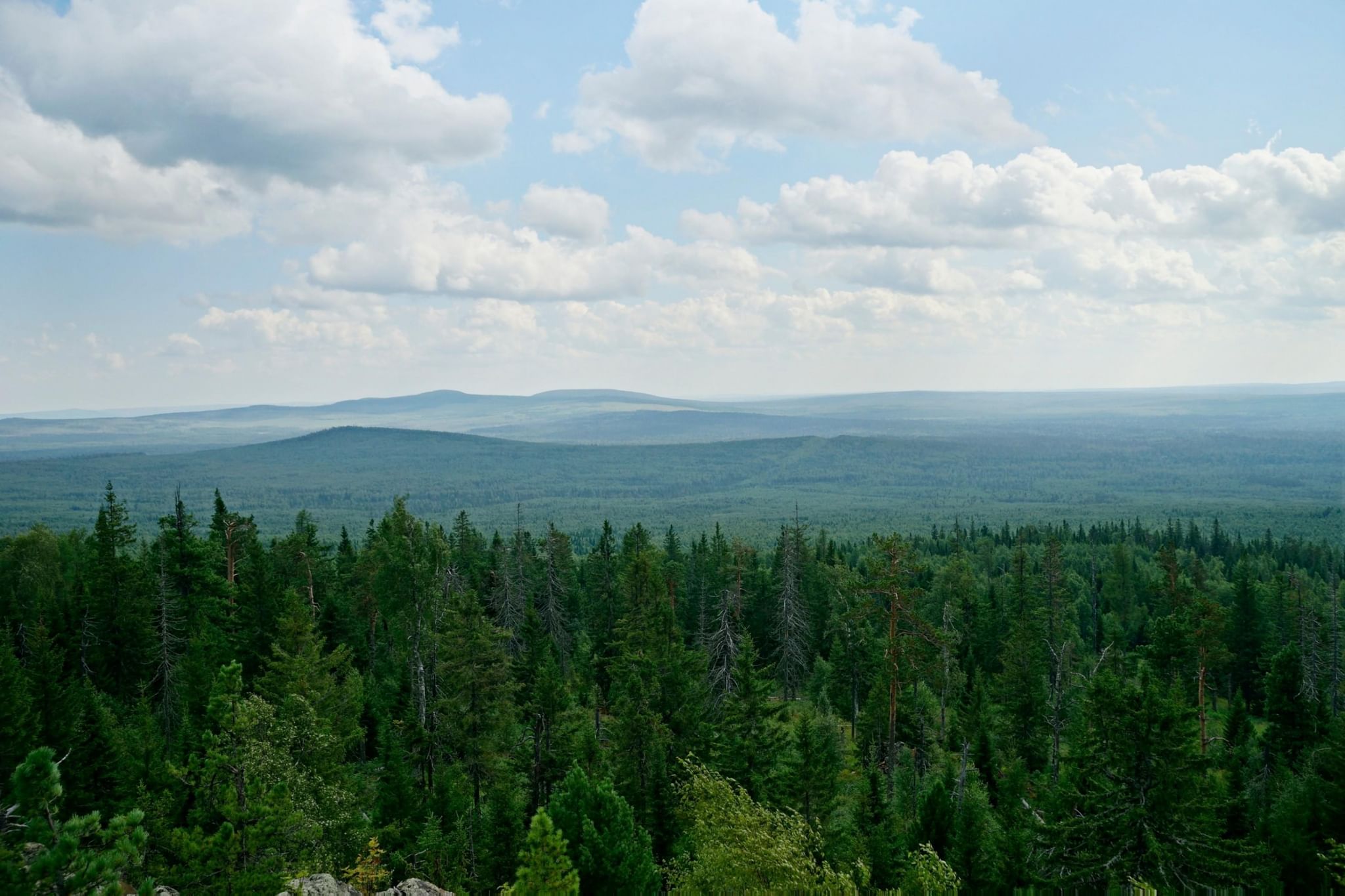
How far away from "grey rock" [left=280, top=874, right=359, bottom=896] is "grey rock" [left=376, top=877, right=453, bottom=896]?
0.83 metres

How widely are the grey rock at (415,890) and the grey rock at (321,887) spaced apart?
0.83 metres

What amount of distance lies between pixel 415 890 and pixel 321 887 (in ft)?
7.76

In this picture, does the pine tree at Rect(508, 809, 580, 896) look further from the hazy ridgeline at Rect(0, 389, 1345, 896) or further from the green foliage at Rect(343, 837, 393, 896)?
the green foliage at Rect(343, 837, 393, 896)

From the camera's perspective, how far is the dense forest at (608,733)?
67.3 ft

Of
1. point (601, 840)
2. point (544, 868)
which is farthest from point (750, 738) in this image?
point (544, 868)

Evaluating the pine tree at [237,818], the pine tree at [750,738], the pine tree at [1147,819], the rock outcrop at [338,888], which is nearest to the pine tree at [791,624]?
the pine tree at [750,738]

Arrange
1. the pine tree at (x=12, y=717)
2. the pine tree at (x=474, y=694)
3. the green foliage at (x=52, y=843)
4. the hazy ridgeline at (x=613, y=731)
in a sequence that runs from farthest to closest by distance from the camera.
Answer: the pine tree at (x=474, y=694), the pine tree at (x=12, y=717), the hazy ridgeline at (x=613, y=731), the green foliage at (x=52, y=843)

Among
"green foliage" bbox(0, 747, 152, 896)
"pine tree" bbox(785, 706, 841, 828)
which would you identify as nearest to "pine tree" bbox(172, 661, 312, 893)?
"green foliage" bbox(0, 747, 152, 896)

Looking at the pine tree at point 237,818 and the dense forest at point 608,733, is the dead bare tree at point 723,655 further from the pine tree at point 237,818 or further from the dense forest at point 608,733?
the pine tree at point 237,818

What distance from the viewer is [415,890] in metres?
20.6

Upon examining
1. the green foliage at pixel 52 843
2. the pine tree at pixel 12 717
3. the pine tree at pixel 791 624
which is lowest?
the pine tree at pixel 791 624

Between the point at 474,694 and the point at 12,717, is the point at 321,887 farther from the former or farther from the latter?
the point at 12,717

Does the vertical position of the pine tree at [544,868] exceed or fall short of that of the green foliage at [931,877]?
it exceeds it

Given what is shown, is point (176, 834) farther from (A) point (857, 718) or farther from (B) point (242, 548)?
(A) point (857, 718)
